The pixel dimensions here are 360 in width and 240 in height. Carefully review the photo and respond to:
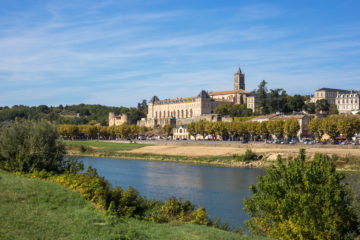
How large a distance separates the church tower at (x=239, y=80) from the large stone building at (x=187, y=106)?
1115 centimetres

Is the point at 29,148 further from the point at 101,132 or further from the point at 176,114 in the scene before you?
the point at 176,114

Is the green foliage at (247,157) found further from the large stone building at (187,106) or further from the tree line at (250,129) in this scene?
the large stone building at (187,106)

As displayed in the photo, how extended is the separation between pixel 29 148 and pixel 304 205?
35.3 feet

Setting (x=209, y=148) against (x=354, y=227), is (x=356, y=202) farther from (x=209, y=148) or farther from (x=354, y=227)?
(x=209, y=148)

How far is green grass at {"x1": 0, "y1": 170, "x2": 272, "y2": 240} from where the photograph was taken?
827 cm

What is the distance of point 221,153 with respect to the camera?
4444cm

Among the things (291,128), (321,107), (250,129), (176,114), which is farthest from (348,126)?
(176,114)

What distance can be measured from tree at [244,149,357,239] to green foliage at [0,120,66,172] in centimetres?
843

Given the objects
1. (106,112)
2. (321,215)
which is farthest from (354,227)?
(106,112)

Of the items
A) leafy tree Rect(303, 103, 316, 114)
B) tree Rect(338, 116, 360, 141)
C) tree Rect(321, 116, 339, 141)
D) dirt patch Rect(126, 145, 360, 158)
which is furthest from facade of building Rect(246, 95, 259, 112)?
tree Rect(338, 116, 360, 141)

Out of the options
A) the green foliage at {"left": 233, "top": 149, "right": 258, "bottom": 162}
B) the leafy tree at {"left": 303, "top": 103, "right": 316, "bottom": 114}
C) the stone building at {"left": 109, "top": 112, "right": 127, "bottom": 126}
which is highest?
the leafy tree at {"left": 303, "top": 103, "right": 316, "bottom": 114}

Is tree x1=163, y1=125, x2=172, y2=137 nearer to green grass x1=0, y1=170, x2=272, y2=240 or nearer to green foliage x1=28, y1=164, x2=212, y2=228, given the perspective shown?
green foliage x1=28, y1=164, x2=212, y2=228

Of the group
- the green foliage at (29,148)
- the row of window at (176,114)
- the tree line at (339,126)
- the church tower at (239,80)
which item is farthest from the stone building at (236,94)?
the green foliage at (29,148)

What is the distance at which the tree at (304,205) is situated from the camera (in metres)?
10.9
